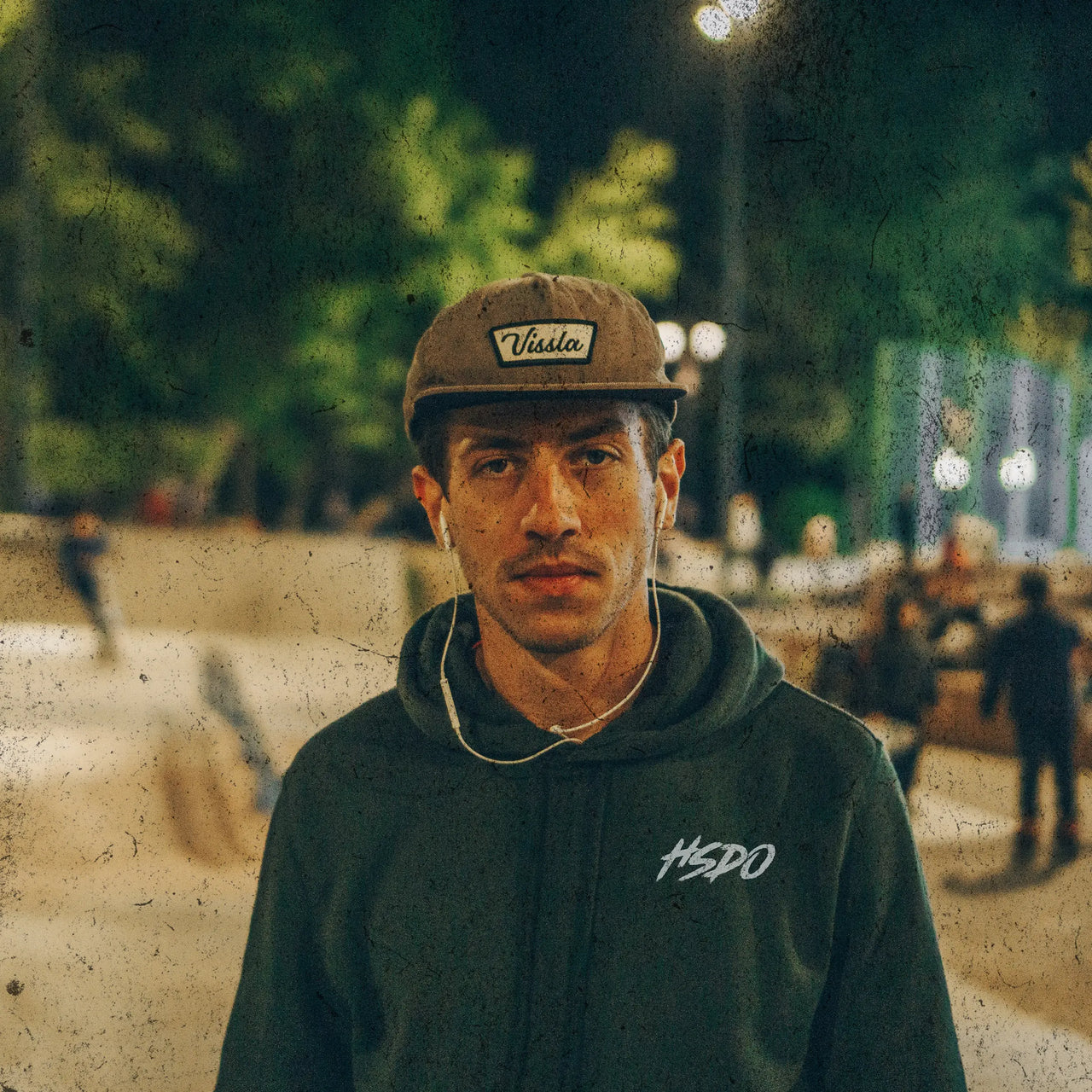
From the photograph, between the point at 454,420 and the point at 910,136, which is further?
the point at 910,136

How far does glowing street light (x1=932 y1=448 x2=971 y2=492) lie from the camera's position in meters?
2.28

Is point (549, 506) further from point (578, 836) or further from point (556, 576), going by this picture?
point (578, 836)

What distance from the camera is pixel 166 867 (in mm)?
2275

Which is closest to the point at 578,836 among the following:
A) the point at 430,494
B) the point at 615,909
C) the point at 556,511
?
the point at 615,909

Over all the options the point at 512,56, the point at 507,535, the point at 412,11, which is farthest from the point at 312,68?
the point at 507,535

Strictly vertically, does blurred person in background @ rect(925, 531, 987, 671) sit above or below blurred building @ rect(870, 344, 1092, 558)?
below

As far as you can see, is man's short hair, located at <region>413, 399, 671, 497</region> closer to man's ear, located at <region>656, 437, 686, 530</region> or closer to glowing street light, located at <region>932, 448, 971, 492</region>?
man's ear, located at <region>656, 437, 686, 530</region>

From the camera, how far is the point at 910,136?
229 cm

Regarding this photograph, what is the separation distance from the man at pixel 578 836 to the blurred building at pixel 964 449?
2.15 ft

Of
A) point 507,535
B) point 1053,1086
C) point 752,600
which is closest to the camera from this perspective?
point 507,535

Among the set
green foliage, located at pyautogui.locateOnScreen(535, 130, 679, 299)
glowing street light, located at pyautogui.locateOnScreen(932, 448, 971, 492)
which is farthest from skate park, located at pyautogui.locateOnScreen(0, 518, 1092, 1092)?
green foliage, located at pyautogui.locateOnScreen(535, 130, 679, 299)

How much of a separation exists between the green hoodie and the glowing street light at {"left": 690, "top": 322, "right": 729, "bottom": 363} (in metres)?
0.59

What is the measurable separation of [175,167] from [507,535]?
4.01ft

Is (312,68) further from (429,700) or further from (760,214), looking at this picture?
(429,700)
